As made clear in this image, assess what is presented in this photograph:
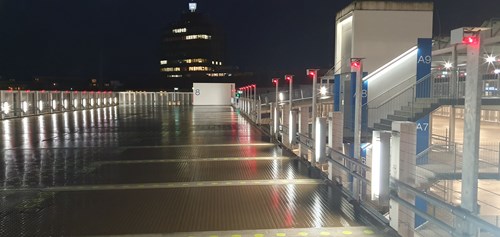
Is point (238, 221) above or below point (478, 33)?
below

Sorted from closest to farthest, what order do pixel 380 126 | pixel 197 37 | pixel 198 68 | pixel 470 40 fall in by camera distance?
pixel 470 40
pixel 380 126
pixel 197 37
pixel 198 68

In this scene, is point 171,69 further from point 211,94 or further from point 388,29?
point 388,29

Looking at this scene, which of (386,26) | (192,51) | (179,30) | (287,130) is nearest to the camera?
(287,130)

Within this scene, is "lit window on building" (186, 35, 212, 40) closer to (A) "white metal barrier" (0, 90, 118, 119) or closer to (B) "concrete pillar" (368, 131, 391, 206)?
(A) "white metal barrier" (0, 90, 118, 119)

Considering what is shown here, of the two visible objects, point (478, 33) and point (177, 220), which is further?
point (177, 220)

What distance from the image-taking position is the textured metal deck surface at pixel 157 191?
17.4 ft

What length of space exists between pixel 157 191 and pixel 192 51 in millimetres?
135916

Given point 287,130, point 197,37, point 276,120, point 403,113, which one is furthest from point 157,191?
point 197,37

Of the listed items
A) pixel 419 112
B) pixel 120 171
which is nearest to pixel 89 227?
pixel 120 171

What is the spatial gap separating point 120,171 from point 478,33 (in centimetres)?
707

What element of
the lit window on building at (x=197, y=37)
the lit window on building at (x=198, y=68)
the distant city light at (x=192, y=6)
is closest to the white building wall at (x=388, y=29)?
the distant city light at (x=192, y=6)

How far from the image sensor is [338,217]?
5.55 m

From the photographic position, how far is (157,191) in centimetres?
695

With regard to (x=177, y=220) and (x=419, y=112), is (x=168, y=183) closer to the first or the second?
(x=177, y=220)
